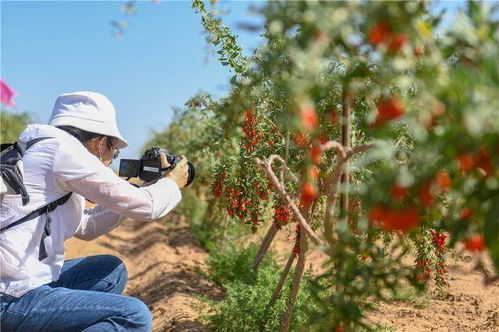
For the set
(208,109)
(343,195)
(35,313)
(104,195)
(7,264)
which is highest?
(208,109)

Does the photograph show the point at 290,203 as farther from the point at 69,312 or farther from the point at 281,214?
the point at 281,214

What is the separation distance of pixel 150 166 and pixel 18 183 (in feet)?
2.39

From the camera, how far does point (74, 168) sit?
2.56 m

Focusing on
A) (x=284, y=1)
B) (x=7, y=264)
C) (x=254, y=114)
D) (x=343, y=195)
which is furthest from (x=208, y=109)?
(x=284, y=1)

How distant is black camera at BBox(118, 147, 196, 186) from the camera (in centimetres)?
301

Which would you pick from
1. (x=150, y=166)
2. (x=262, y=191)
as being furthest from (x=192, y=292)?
(x=150, y=166)

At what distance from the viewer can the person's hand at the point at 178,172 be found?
2.96 meters

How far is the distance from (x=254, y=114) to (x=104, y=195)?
3.44 ft

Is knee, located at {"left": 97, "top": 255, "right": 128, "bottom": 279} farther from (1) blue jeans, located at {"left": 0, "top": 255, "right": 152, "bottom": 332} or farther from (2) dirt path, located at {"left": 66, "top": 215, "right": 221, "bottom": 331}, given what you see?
(2) dirt path, located at {"left": 66, "top": 215, "right": 221, "bottom": 331}

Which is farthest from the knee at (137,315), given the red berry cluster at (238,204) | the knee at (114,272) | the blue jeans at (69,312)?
the red berry cluster at (238,204)

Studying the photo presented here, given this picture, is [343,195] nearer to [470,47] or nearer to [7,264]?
[470,47]

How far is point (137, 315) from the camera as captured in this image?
2.72m

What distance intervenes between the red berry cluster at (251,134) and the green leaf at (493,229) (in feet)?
7.26

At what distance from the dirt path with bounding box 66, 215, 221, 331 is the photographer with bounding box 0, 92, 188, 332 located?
138cm
